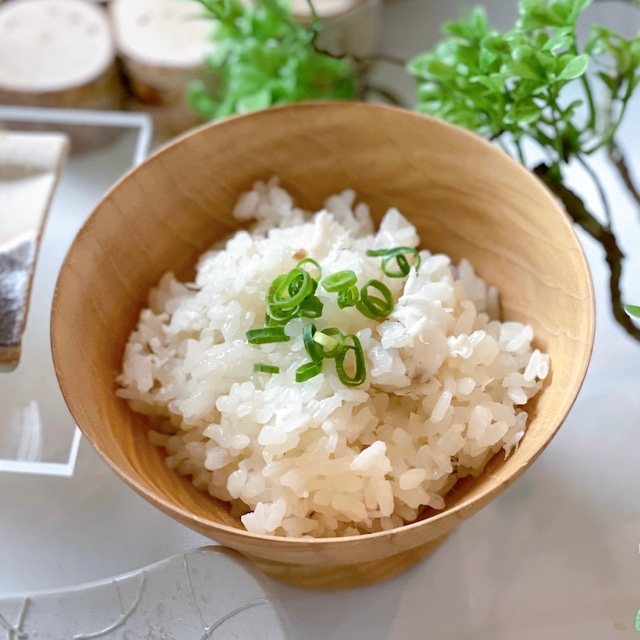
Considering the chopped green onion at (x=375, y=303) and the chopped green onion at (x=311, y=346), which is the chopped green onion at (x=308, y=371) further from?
the chopped green onion at (x=375, y=303)

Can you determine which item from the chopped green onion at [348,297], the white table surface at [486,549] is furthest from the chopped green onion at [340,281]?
the white table surface at [486,549]

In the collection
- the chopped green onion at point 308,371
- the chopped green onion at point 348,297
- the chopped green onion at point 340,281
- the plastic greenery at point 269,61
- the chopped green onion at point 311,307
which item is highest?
the plastic greenery at point 269,61

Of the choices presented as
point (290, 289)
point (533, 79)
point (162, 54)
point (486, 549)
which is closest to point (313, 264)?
point (290, 289)

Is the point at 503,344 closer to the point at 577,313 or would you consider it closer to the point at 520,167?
the point at 577,313

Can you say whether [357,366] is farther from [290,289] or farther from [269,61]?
[269,61]

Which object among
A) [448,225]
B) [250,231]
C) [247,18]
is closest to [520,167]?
[448,225]

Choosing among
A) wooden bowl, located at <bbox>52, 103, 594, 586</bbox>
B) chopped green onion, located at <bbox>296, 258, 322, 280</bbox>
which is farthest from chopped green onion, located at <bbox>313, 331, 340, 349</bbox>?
wooden bowl, located at <bbox>52, 103, 594, 586</bbox>
